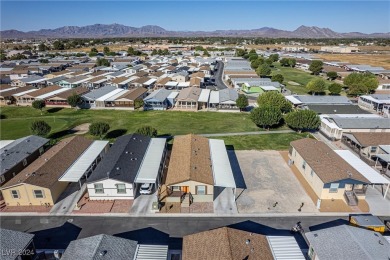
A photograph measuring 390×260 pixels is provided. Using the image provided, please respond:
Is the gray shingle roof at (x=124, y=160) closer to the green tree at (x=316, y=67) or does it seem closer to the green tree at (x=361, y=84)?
the green tree at (x=361, y=84)

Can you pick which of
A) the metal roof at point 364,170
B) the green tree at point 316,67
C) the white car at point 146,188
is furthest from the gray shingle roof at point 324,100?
the green tree at point 316,67

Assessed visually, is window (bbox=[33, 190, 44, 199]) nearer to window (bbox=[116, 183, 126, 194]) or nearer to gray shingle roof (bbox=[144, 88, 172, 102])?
window (bbox=[116, 183, 126, 194])

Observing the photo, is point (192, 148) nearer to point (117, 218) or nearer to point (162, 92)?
point (117, 218)

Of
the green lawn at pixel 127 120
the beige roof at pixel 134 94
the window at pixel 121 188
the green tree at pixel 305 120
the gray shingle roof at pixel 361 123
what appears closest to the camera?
the window at pixel 121 188

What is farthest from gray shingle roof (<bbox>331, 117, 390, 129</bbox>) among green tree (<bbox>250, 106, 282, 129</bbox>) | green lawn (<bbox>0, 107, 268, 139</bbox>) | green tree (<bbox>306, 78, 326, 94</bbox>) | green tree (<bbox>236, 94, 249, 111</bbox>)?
green tree (<bbox>306, 78, 326, 94</bbox>)

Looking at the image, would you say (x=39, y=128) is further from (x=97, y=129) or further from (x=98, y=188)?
(x=98, y=188)

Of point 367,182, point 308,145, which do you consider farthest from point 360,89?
point 367,182

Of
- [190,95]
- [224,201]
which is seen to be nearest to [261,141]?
[224,201]
